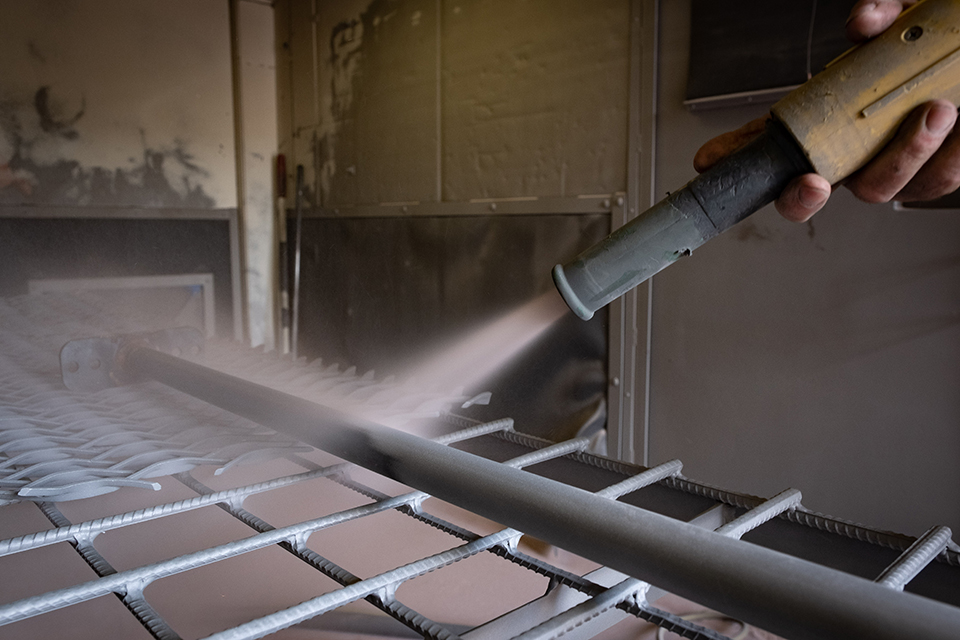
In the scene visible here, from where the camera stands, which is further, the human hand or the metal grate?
the human hand

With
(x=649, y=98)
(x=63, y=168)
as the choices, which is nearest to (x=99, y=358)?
(x=649, y=98)

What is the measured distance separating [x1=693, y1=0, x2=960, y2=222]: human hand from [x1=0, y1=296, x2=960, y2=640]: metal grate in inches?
13.7

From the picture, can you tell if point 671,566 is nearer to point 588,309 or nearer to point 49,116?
point 588,309

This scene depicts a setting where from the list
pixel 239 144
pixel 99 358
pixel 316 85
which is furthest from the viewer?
pixel 239 144

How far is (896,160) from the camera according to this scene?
29.9 inches

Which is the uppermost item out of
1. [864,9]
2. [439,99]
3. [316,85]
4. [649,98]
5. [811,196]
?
[316,85]

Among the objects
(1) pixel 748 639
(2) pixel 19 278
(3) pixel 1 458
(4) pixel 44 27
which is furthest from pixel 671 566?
(4) pixel 44 27

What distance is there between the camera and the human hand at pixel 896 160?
73 cm

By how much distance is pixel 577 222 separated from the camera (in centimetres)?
248

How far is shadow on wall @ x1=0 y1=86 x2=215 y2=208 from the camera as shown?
302 centimetres

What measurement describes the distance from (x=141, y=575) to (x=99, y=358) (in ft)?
3.35

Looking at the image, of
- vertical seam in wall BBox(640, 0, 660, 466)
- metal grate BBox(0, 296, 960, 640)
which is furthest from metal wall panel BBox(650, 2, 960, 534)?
metal grate BBox(0, 296, 960, 640)

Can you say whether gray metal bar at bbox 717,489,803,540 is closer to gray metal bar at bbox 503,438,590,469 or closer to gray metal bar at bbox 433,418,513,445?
gray metal bar at bbox 503,438,590,469

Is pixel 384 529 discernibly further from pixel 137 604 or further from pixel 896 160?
pixel 896 160
